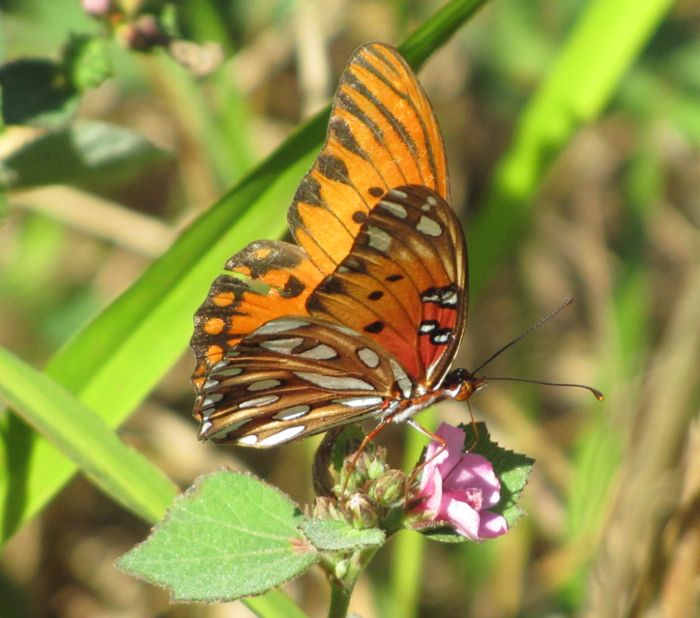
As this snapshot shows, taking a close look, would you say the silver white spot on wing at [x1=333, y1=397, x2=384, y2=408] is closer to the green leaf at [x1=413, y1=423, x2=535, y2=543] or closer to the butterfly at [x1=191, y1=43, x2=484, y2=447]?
the butterfly at [x1=191, y1=43, x2=484, y2=447]

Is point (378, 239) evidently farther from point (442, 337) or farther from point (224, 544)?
point (224, 544)

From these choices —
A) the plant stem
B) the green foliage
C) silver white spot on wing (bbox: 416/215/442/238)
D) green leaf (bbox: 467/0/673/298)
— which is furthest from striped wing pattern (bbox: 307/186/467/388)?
green leaf (bbox: 467/0/673/298)

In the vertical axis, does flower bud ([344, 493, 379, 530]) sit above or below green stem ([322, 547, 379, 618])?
above

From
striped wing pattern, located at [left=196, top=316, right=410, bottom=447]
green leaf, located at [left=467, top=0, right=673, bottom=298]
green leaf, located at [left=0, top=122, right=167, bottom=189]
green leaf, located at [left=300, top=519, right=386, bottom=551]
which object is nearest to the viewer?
green leaf, located at [left=300, top=519, right=386, bottom=551]

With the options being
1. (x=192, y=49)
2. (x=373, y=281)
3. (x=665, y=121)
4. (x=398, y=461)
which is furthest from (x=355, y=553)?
(x=665, y=121)

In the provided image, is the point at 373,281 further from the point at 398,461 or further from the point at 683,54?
the point at 683,54

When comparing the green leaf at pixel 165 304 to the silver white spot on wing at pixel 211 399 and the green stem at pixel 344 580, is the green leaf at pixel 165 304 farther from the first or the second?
the green stem at pixel 344 580
